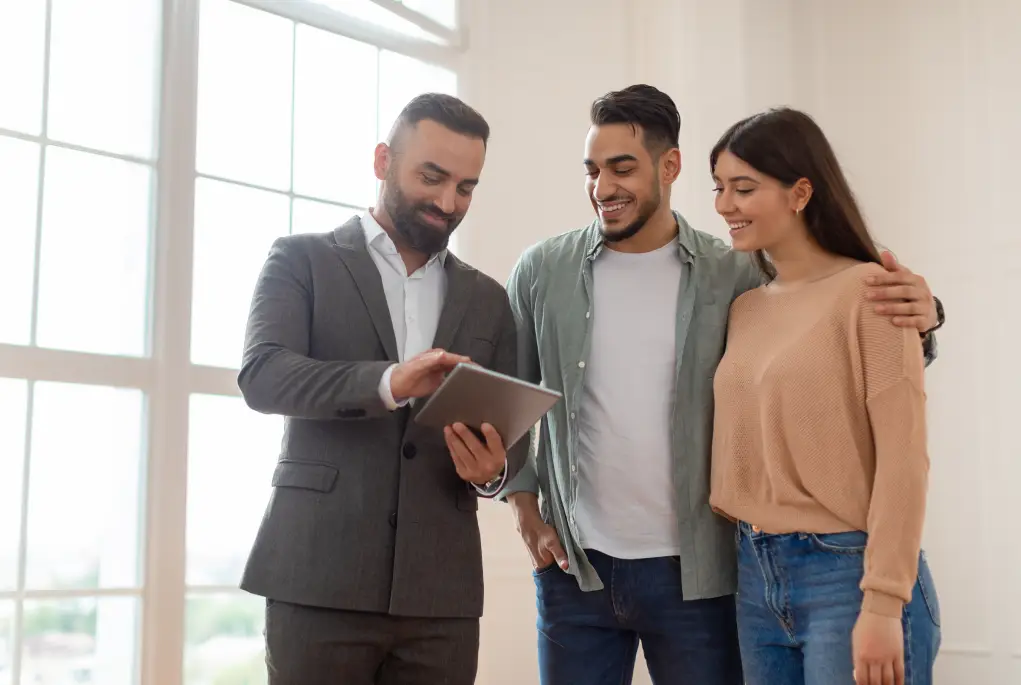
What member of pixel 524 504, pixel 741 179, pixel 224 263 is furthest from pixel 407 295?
pixel 224 263

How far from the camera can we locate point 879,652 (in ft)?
5.99

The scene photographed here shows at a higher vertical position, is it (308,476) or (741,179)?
(741,179)

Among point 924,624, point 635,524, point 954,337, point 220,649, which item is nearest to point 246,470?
point 220,649

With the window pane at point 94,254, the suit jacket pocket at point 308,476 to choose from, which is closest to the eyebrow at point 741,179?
the suit jacket pocket at point 308,476

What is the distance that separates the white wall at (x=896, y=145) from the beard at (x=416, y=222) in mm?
1727

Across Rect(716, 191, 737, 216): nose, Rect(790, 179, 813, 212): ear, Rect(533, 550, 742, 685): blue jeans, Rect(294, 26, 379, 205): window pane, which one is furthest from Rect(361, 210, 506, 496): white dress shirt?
Rect(294, 26, 379, 205): window pane

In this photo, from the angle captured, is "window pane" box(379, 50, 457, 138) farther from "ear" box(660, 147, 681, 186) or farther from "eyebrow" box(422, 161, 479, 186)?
"eyebrow" box(422, 161, 479, 186)

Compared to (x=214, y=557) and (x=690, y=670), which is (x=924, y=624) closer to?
(x=690, y=670)

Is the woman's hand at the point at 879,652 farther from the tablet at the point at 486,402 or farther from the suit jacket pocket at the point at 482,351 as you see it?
the suit jacket pocket at the point at 482,351

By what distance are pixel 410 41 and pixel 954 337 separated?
2316mm

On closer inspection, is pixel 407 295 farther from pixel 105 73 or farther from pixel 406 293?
pixel 105 73

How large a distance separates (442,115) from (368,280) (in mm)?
362

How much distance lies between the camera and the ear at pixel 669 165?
2439mm

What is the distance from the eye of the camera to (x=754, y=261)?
2.37m
